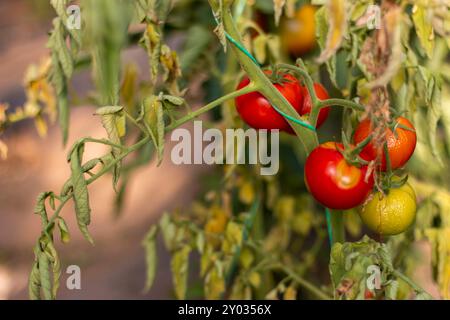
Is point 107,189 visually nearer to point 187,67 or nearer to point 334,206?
point 187,67

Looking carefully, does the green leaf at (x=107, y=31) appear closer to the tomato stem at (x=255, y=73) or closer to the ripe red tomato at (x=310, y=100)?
the tomato stem at (x=255, y=73)

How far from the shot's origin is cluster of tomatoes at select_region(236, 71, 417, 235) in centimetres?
75

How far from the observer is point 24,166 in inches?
100

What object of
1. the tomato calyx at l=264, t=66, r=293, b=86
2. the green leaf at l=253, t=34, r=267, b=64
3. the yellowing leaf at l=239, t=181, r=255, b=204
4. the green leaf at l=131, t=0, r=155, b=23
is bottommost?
the yellowing leaf at l=239, t=181, r=255, b=204

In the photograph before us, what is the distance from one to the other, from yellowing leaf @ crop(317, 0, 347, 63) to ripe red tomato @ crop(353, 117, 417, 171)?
0.20 m

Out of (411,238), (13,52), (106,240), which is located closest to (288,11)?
(411,238)

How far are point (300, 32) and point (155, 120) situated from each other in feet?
1.72

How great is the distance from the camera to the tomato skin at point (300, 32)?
1185 millimetres

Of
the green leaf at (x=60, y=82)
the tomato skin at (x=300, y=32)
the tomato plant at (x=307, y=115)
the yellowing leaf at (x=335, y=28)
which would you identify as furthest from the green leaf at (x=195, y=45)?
the yellowing leaf at (x=335, y=28)

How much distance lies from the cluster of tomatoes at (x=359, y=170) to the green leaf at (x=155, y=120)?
0.13 metres

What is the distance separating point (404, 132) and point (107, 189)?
164cm

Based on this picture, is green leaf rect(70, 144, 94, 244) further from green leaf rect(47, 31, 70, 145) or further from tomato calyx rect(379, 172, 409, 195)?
tomato calyx rect(379, 172, 409, 195)

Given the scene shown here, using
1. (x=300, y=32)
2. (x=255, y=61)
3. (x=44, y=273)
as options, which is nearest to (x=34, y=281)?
(x=44, y=273)

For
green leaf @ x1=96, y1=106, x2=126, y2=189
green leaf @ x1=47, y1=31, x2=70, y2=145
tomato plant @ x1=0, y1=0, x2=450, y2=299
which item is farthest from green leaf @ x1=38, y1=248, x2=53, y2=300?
green leaf @ x1=47, y1=31, x2=70, y2=145
